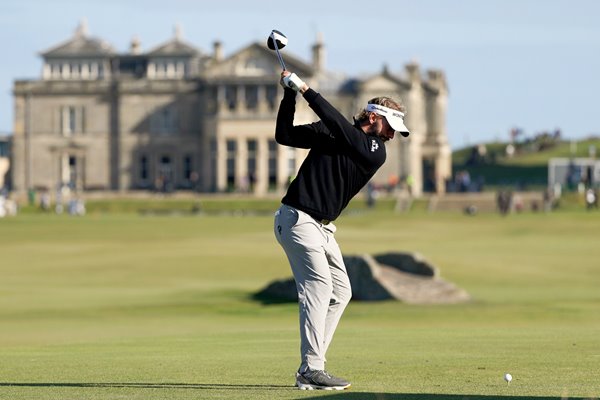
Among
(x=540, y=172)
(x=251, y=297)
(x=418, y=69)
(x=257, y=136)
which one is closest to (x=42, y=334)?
(x=251, y=297)

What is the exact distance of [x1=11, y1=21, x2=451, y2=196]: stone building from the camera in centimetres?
12850

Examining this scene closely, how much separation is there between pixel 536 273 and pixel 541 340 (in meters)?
27.9

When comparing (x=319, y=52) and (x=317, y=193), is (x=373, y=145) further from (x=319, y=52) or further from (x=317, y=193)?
(x=319, y=52)

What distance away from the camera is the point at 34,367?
49.6ft

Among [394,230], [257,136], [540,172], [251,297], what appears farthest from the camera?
[540,172]

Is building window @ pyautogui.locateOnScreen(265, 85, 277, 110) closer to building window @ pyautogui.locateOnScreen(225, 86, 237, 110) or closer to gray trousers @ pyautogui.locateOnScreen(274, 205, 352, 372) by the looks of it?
building window @ pyautogui.locateOnScreen(225, 86, 237, 110)

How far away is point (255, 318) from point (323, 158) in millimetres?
17610

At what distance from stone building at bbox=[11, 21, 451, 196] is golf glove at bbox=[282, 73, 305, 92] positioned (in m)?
114

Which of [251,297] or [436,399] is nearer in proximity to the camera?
[436,399]

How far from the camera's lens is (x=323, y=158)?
511 inches

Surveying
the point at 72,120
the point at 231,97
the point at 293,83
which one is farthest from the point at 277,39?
the point at 72,120

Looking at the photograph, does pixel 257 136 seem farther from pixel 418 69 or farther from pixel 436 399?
pixel 436 399

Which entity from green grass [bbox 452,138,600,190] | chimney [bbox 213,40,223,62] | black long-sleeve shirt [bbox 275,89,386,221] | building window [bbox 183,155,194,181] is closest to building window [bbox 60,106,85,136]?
building window [bbox 183,155,194,181]

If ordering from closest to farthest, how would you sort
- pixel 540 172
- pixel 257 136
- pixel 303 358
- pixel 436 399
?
pixel 436 399 < pixel 303 358 < pixel 257 136 < pixel 540 172
